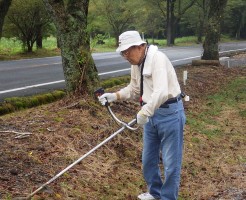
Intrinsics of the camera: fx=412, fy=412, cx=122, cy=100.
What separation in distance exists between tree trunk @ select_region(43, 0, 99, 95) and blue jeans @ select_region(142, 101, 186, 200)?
3072mm

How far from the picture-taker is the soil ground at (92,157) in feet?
16.3

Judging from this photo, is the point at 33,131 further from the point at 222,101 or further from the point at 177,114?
the point at 222,101

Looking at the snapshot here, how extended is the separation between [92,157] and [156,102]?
6.85 feet

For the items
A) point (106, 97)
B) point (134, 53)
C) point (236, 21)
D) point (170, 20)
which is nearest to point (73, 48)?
point (106, 97)

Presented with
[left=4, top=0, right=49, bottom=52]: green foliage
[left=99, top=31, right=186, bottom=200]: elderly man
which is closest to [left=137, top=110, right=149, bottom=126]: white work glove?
[left=99, top=31, right=186, bottom=200]: elderly man

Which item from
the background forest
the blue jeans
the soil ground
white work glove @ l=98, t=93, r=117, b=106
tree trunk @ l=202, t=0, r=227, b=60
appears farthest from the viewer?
the background forest

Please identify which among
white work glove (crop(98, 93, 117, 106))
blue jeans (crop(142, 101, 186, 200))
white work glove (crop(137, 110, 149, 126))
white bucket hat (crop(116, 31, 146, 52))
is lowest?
blue jeans (crop(142, 101, 186, 200))

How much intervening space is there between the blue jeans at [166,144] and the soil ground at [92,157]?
59 cm

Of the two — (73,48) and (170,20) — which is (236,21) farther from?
(73,48)

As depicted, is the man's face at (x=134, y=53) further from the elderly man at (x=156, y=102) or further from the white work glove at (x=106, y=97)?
the white work glove at (x=106, y=97)

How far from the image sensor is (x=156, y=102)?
4.15m

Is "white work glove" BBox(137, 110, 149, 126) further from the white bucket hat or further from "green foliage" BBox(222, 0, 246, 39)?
"green foliage" BBox(222, 0, 246, 39)

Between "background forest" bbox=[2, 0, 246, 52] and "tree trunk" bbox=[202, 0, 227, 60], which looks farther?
"background forest" bbox=[2, 0, 246, 52]

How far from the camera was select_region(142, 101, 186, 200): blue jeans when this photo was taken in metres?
4.44
